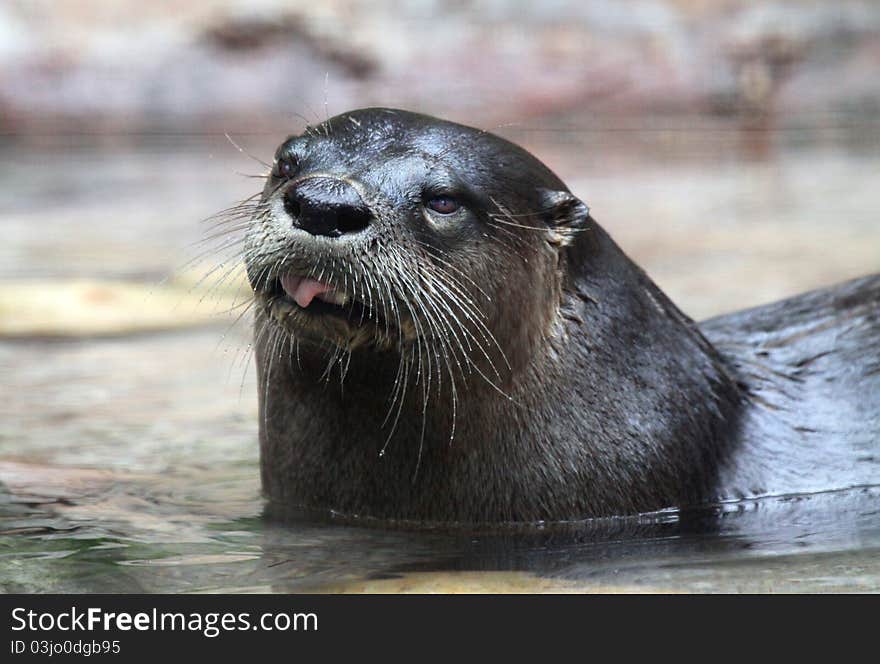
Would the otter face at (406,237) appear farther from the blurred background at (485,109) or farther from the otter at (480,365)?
the blurred background at (485,109)

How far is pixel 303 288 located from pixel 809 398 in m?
1.54

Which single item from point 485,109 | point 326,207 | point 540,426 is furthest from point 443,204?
point 485,109

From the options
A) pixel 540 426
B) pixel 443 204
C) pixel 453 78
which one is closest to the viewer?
pixel 443 204

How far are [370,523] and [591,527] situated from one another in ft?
1.71

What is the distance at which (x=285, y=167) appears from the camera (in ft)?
12.1

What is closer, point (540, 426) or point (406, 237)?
point (406, 237)

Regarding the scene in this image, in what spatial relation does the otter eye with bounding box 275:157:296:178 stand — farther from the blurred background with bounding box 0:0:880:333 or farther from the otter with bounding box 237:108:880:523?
the blurred background with bounding box 0:0:880:333

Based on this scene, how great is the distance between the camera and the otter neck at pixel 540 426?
12.3 ft

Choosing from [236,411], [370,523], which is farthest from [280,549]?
[236,411]

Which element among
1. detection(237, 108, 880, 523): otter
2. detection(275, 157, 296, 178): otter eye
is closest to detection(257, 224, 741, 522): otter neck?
detection(237, 108, 880, 523): otter

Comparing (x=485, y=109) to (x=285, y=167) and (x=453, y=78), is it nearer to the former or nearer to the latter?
(x=453, y=78)

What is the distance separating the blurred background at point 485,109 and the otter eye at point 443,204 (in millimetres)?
3974

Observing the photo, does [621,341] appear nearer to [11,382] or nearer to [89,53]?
[11,382]

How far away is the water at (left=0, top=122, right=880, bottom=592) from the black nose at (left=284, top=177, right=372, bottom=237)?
27.9 inches
